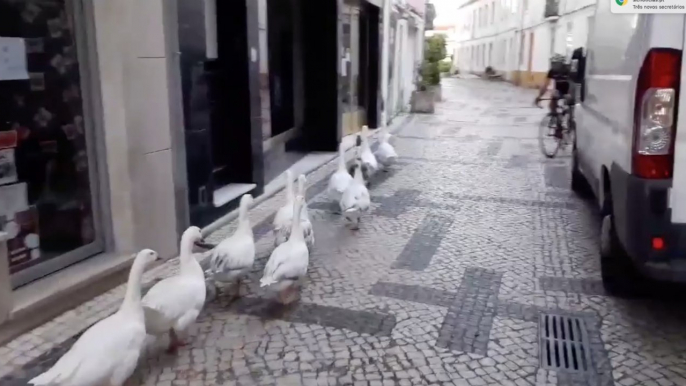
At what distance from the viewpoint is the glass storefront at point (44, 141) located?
13.9 ft

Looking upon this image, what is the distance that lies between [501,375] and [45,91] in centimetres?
357

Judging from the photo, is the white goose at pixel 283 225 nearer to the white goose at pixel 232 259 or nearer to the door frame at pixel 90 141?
the white goose at pixel 232 259

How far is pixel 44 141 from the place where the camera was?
4531mm

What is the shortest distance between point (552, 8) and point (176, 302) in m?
31.1

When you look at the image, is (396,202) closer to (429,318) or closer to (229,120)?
(229,120)

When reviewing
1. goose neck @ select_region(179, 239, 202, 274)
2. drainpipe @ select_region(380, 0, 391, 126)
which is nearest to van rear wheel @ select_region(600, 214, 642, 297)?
goose neck @ select_region(179, 239, 202, 274)

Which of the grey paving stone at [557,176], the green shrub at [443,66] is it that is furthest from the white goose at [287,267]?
the green shrub at [443,66]

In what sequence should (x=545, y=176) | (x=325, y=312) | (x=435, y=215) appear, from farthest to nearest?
(x=545, y=176)
(x=435, y=215)
(x=325, y=312)

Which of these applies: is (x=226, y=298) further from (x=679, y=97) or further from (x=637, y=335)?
(x=679, y=97)

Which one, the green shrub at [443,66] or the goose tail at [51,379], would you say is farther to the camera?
the green shrub at [443,66]

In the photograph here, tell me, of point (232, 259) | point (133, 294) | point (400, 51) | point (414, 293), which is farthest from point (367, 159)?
point (400, 51)

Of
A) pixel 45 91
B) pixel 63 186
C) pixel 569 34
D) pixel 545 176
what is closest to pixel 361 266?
pixel 63 186

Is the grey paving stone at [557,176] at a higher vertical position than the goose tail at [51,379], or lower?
lower

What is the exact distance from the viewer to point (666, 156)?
3393 millimetres
